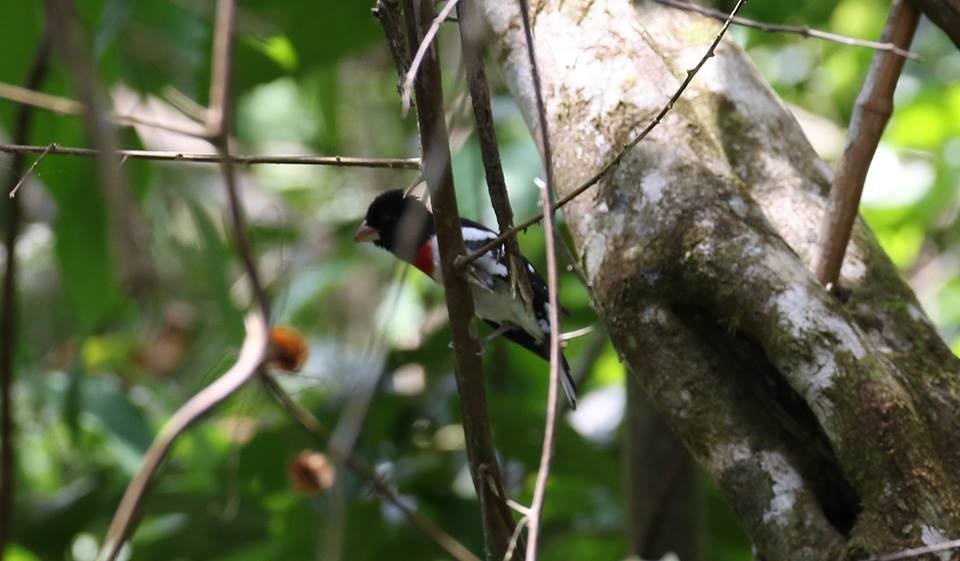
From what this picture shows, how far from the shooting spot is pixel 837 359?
2119mm

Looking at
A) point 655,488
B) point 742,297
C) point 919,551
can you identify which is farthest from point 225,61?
point 655,488

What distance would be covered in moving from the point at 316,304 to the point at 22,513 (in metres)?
1.94

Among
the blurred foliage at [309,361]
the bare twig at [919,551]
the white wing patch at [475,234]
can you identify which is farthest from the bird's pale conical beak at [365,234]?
the bare twig at [919,551]

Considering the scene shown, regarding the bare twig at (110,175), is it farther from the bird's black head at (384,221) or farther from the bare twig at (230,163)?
the bird's black head at (384,221)

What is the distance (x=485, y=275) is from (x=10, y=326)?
53.5 inches

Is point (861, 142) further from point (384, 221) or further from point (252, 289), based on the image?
point (252, 289)

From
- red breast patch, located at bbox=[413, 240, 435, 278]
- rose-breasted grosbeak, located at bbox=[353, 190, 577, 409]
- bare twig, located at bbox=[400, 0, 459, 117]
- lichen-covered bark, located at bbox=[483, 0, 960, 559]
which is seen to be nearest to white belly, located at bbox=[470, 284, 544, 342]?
rose-breasted grosbeak, located at bbox=[353, 190, 577, 409]

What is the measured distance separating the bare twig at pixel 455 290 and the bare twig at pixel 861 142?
89cm

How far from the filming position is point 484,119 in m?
1.87

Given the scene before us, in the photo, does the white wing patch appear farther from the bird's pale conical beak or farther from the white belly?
the bird's pale conical beak

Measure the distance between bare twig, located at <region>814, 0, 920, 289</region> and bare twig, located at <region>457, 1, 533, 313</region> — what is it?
748 millimetres

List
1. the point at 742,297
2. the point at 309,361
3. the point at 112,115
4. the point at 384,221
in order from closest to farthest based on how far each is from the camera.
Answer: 1. the point at 112,115
2. the point at 742,297
3. the point at 384,221
4. the point at 309,361

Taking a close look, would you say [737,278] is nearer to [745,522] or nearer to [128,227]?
[745,522]

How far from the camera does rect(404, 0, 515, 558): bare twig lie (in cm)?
172
